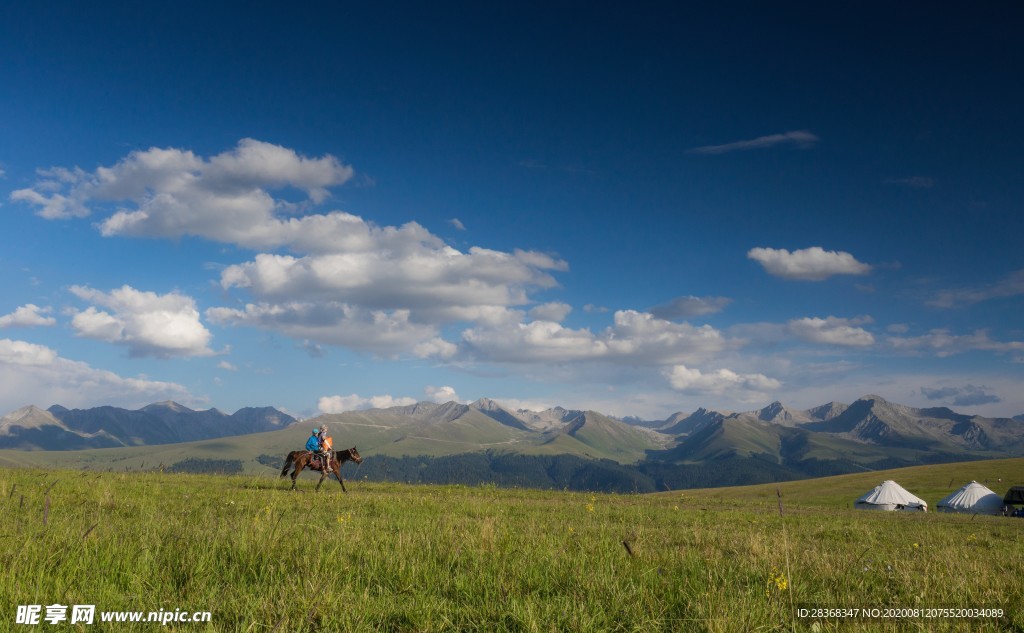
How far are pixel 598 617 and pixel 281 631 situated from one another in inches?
122

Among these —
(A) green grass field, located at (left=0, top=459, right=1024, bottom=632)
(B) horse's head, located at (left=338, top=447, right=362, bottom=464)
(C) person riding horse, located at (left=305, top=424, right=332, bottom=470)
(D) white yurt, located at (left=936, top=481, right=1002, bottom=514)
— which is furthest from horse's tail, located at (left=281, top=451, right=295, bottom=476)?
(D) white yurt, located at (left=936, top=481, right=1002, bottom=514)

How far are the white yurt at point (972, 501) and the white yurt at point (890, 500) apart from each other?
347 cm

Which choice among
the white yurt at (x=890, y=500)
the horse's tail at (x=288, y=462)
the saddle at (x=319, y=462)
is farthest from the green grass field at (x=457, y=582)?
the white yurt at (x=890, y=500)

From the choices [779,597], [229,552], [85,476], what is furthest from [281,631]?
[85,476]

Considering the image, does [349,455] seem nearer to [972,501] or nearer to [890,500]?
[890,500]

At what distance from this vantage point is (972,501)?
313ft

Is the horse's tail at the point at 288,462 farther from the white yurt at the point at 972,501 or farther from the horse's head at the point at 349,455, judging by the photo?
the white yurt at the point at 972,501

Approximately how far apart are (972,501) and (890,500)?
1145cm

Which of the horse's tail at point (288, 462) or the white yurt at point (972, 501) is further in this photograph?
the white yurt at point (972, 501)

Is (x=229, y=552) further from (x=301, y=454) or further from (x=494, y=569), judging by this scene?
(x=301, y=454)

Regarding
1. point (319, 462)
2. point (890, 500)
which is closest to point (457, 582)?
point (319, 462)

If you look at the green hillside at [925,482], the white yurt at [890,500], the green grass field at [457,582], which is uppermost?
the green grass field at [457,582]

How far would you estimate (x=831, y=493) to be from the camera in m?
131

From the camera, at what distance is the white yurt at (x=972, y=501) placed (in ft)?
304
